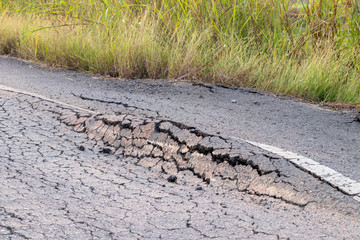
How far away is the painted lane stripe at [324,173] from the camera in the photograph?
6.93 feet

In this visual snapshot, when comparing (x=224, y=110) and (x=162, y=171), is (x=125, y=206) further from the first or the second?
(x=224, y=110)

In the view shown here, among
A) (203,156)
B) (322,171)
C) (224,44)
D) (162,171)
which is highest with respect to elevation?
(224,44)

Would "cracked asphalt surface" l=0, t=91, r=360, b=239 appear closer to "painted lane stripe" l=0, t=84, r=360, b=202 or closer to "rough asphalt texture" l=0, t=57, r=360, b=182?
"painted lane stripe" l=0, t=84, r=360, b=202

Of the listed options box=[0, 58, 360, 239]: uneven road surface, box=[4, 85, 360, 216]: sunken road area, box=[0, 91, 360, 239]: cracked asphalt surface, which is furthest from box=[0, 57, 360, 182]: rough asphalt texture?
box=[0, 91, 360, 239]: cracked asphalt surface

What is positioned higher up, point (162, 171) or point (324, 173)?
point (324, 173)

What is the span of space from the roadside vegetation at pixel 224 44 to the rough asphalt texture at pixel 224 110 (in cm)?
33

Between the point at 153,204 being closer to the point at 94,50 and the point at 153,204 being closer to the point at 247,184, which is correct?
the point at 247,184

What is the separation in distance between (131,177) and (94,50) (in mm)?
3306

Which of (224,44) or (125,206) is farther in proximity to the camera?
(224,44)

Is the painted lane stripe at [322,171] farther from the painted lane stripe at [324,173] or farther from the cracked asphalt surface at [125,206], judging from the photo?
the cracked asphalt surface at [125,206]

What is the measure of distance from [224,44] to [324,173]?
3.13m

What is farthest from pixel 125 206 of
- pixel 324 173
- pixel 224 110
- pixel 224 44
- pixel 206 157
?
pixel 224 44

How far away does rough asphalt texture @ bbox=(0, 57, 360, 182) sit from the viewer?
293cm

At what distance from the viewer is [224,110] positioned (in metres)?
3.85
